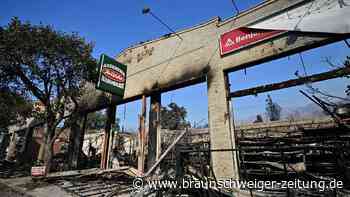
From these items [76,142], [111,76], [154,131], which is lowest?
[76,142]

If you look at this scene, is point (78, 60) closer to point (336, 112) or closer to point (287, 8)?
point (287, 8)

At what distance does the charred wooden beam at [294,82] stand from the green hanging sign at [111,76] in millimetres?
5567

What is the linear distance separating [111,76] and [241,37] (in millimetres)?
6173

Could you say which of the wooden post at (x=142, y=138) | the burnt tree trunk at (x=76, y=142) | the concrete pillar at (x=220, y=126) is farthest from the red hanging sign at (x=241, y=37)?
the burnt tree trunk at (x=76, y=142)

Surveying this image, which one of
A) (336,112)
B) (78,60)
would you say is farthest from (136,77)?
(336,112)

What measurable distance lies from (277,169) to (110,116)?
8837 millimetres

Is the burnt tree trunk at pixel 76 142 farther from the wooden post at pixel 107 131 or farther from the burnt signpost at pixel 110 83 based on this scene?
the burnt signpost at pixel 110 83

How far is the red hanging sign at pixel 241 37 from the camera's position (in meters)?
6.53

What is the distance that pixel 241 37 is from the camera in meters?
7.09

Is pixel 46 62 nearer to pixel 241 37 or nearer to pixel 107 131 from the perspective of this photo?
pixel 107 131

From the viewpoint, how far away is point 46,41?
1020cm

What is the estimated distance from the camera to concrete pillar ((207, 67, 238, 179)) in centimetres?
627

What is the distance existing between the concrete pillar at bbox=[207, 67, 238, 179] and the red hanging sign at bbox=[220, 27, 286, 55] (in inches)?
34.9

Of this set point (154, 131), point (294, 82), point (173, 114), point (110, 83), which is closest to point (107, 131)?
point (110, 83)
